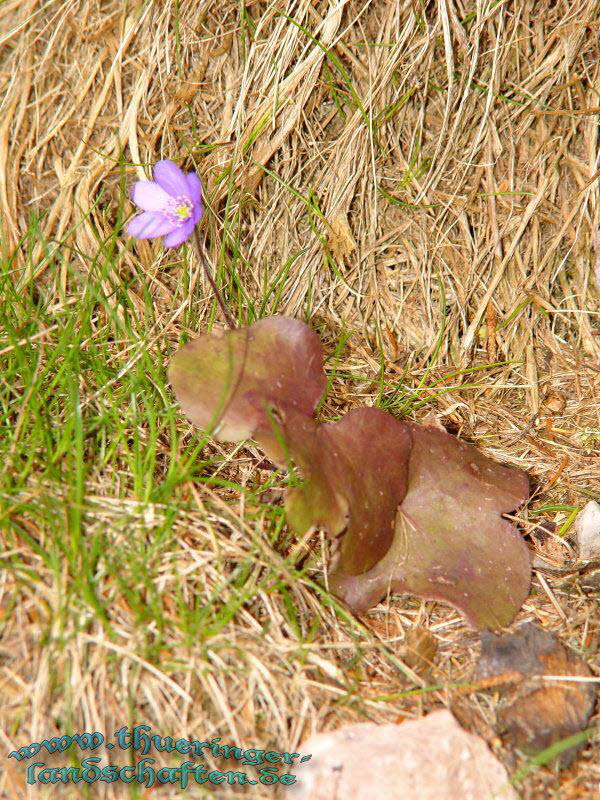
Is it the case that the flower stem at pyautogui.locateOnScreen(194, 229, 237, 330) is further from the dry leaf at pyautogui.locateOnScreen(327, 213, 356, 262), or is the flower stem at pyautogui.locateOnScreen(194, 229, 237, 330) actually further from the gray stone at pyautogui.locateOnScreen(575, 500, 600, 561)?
the gray stone at pyautogui.locateOnScreen(575, 500, 600, 561)

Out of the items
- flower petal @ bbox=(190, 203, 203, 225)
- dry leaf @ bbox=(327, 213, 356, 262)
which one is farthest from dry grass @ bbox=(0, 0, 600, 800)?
flower petal @ bbox=(190, 203, 203, 225)

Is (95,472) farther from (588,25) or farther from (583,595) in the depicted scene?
(588,25)

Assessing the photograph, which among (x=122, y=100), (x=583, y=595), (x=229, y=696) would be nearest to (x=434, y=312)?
(x=583, y=595)

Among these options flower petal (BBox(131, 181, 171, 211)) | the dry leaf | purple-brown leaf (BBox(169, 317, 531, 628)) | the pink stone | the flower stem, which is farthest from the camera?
the dry leaf

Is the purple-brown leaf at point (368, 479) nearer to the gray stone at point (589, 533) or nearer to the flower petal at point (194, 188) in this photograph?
the gray stone at point (589, 533)

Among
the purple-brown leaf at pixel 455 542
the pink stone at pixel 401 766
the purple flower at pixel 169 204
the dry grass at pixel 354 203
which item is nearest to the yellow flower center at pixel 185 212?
the purple flower at pixel 169 204

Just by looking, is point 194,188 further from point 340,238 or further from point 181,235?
point 340,238
